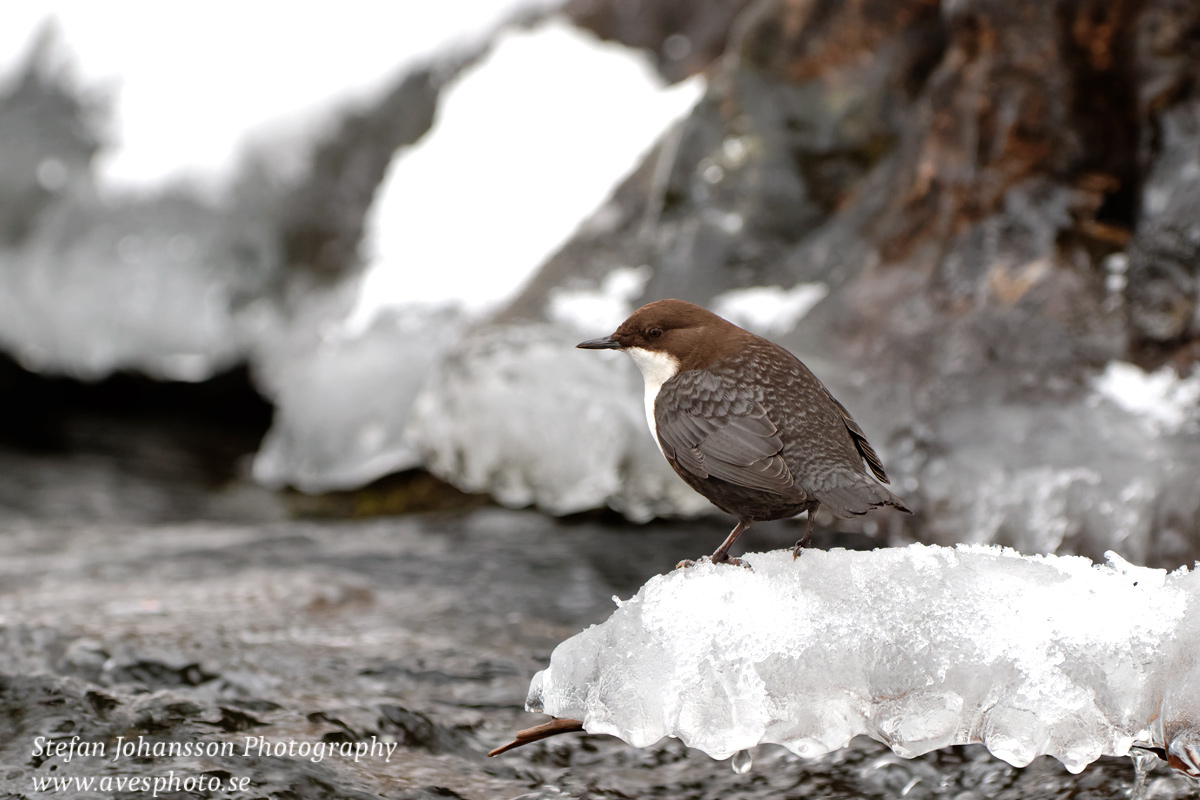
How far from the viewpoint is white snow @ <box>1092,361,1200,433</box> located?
3.99 meters

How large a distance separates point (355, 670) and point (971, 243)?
124 inches

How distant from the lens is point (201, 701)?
9.44ft

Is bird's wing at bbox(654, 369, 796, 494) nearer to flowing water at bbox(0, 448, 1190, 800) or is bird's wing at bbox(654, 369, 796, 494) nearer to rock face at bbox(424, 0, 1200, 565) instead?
flowing water at bbox(0, 448, 1190, 800)

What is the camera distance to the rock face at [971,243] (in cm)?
410

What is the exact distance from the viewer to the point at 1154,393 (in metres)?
4.11

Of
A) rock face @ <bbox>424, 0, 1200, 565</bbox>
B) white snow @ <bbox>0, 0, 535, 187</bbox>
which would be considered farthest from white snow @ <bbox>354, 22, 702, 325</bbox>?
rock face @ <bbox>424, 0, 1200, 565</bbox>

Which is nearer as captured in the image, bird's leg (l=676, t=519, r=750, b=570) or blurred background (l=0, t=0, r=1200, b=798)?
bird's leg (l=676, t=519, r=750, b=570)

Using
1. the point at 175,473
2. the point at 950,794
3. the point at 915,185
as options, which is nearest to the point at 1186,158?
the point at 915,185

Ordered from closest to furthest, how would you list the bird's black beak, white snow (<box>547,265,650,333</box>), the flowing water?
the bird's black beak
the flowing water
white snow (<box>547,265,650,333</box>)

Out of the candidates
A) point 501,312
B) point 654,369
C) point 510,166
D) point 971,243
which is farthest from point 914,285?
point 510,166

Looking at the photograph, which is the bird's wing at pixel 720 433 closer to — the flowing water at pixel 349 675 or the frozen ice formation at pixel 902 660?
the frozen ice formation at pixel 902 660

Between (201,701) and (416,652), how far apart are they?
2.44ft

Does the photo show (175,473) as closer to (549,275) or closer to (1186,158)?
(549,275)

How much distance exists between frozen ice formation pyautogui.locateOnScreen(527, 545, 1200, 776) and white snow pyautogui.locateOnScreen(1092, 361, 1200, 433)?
2.27 meters
